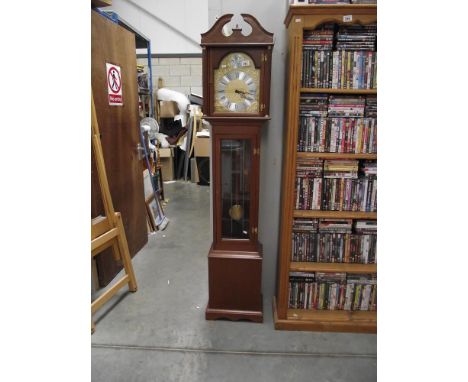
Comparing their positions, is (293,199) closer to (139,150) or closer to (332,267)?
(332,267)

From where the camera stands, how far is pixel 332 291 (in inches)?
80.0

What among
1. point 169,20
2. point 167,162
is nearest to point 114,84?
point 167,162

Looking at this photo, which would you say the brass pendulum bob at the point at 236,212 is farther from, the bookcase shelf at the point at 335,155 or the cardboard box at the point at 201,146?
the cardboard box at the point at 201,146

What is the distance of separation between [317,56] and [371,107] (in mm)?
419

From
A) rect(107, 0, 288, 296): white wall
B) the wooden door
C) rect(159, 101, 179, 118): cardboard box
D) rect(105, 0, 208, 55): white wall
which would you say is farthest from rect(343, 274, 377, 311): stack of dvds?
rect(105, 0, 208, 55): white wall

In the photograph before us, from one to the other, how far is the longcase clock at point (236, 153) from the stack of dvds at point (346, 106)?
375mm

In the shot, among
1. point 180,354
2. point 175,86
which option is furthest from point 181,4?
point 180,354

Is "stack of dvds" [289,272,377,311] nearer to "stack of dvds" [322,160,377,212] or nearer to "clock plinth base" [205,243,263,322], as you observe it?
"clock plinth base" [205,243,263,322]

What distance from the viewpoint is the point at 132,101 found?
2.90 metres

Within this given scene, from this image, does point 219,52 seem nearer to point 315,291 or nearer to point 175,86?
point 315,291

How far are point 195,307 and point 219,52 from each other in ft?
5.49

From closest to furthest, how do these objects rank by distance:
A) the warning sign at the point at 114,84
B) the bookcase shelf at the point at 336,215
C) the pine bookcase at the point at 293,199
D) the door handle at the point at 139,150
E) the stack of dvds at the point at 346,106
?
the pine bookcase at the point at 293,199, the stack of dvds at the point at 346,106, the bookcase shelf at the point at 336,215, the warning sign at the point at 114,84, the door handle at the point at 139,150

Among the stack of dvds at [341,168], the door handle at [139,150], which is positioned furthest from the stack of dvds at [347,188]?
the door handle at [139,150]

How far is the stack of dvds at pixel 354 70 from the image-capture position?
1.71 metres
